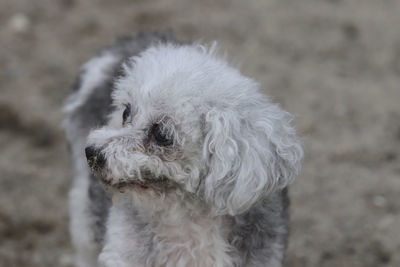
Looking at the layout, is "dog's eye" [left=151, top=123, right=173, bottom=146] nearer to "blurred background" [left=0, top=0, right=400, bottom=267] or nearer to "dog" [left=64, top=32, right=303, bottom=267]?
"dog" [left=64, top=32, right=303, bottom=267]

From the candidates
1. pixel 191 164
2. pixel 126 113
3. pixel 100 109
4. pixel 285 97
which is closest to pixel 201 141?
pixel 191 164

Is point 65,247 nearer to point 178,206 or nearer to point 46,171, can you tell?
point 46,171

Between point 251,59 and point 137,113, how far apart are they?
10.6 ft

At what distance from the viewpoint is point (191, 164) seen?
109 inches

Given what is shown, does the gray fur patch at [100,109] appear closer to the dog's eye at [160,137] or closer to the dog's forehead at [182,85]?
the dog's forehead at [182,85]

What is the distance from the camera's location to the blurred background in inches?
177

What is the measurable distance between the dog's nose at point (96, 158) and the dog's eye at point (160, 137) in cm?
22

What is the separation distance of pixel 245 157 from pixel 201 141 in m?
0.21

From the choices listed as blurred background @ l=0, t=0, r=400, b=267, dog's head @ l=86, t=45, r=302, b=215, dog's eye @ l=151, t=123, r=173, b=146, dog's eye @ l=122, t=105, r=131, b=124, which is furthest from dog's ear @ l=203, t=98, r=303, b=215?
blurred background @ l=0, t=0, r=400, b=267

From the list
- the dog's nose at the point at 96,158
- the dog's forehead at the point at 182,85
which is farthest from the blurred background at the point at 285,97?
the dog's nose at the point at 96,158

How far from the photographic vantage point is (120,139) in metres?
2.75

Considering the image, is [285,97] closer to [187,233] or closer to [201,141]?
[187,233]

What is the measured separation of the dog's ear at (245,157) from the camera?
262cm

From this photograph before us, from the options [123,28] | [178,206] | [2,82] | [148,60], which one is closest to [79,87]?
[148,60]
